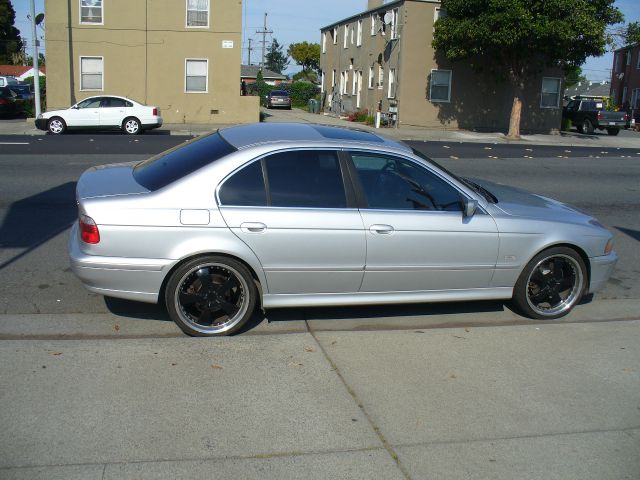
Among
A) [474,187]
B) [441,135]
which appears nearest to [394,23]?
[441,135]

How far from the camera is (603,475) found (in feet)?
12.6

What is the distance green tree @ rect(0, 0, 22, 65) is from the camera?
2931 inches

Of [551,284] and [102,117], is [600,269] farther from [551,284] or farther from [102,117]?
[102,117]

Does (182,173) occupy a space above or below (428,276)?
above

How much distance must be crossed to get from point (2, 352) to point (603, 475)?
399cm

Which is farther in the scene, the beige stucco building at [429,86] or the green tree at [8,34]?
the green tree at [8,34]

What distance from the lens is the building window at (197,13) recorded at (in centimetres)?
2972

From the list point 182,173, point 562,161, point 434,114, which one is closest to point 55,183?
point 182,173

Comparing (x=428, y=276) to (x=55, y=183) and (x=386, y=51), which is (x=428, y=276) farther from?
(x=386, y=51)

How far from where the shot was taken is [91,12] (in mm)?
29375

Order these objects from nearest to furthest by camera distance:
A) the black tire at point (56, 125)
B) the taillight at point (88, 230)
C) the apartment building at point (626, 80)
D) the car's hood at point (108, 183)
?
the taillight at point (88, 230) < the car's hood at point (108, 183) < the black tire at point (56, 125) < the apartment building at point (626, 80)

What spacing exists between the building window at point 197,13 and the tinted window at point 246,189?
85.7ft

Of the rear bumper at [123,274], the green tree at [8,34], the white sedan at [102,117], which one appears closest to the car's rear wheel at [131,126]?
the white sedan at [102,117]

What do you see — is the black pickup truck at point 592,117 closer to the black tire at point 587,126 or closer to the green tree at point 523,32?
the black tire at point 587,126
